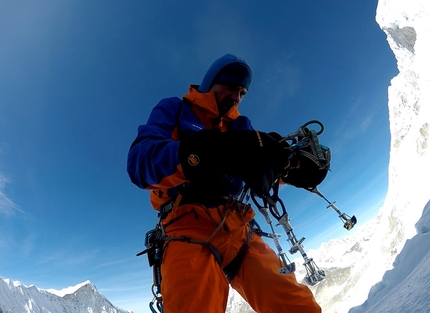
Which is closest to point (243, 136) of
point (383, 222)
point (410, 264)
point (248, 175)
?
point (248, 175)

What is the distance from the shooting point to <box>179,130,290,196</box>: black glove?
5.74 feet

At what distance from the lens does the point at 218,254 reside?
2.88 meters

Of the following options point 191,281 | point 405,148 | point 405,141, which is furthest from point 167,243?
point 405,141

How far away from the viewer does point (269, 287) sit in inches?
111

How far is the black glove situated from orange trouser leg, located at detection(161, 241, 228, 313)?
43.9 inches

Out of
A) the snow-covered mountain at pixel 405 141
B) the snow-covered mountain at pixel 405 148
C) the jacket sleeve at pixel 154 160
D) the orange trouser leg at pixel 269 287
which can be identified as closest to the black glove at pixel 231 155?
the jacket sleeve at pixel 154 160

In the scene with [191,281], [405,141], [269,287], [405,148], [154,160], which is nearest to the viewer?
[154,160]

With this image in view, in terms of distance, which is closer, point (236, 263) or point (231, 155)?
point (231, 155)

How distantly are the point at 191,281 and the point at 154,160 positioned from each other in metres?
1.26

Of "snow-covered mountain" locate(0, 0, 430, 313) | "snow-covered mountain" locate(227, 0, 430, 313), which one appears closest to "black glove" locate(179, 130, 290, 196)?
"snow-covered mountain" locate(0, 0, 430, 313)

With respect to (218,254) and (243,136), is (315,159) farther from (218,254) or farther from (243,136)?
(218,254)

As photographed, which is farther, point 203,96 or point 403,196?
point 403,196

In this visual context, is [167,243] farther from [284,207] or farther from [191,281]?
[284,207]

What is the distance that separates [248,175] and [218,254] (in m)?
1.41
